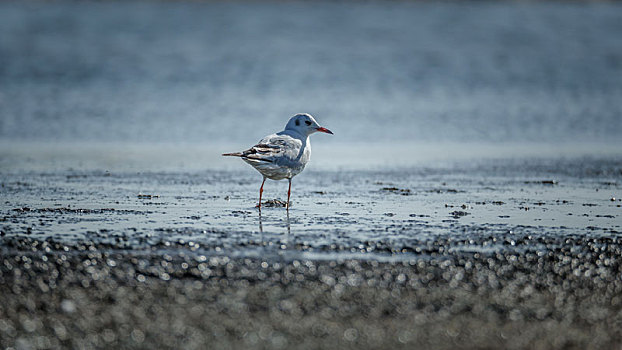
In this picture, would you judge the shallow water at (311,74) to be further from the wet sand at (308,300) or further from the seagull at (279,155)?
the wet sand at (308,300)

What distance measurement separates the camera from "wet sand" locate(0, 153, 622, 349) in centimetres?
486

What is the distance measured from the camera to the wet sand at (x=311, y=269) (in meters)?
4.86

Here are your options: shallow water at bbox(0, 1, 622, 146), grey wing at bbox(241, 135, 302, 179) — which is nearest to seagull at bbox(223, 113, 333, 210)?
grey wing at bbox(241, 135, 302, 179)

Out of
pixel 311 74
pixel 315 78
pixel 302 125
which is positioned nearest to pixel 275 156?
pixel 302 125

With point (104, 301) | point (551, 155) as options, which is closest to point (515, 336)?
point (104, 301)

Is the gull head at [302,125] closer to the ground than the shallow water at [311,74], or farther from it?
closer to the ground

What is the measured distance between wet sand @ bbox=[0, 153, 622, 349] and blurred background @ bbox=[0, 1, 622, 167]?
5633 millimetres

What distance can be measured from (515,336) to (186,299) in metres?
2.23

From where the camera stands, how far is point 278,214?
903cm

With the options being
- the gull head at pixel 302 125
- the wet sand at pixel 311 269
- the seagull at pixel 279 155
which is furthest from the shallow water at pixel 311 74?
the wet sand at pixel 311 269

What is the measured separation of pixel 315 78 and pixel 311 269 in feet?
76.3

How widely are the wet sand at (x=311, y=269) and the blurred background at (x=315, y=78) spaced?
563cm

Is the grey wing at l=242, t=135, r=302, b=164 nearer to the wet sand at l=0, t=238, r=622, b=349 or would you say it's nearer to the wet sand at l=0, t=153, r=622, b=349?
the wet sand at l=0, t=153, r=622, b=349

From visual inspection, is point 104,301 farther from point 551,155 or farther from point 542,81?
point 542,81
